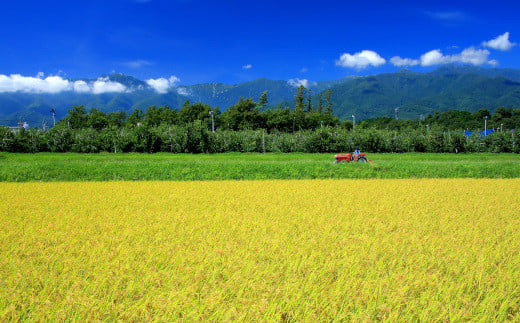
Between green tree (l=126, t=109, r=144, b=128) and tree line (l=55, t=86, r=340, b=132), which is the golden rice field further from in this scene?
green tree (l=126, t=109, r=144, b=128)

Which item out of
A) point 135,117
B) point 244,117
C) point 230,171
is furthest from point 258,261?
point 135,117

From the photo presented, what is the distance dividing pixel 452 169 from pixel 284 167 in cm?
854

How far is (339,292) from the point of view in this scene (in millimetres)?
3297

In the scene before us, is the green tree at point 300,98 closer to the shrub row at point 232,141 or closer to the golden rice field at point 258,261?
the shrub row at point 232,141

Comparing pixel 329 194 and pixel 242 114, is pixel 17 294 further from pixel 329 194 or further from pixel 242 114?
pixel 242 114

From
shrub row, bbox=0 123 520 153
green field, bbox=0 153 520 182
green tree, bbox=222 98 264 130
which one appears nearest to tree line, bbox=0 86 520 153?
shrub row, bbox=0 123 520 153

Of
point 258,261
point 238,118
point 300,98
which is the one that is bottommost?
point 258,261

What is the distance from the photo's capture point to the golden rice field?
3129 mm

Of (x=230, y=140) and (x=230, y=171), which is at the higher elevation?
(x=230, y=140)

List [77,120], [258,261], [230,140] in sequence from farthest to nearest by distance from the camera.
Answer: [77,120]
[230,140]
[258,261]

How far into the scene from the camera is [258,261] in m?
4.30

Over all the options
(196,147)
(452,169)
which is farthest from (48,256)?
(196,147)

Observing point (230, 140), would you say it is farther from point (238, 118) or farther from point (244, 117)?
point (238, 118)

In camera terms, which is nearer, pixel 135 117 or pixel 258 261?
pixel 258 261
